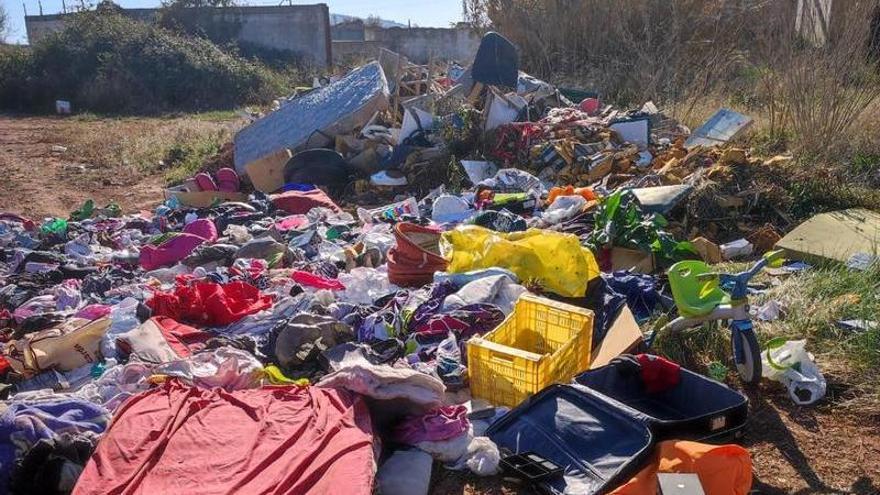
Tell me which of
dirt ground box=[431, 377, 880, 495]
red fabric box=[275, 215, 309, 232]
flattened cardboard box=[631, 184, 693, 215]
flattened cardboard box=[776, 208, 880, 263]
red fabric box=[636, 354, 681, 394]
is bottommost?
dirt ground box=[431, 377, 880, 495]

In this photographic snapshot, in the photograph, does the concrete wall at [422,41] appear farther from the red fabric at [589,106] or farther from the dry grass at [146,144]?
the red fabric at [589,106]

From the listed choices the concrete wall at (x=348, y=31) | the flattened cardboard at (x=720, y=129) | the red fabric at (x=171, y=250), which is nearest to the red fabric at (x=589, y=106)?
the flattened cardboard at (x=720, y=129)

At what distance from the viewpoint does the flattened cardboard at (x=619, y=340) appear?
10.6 feet

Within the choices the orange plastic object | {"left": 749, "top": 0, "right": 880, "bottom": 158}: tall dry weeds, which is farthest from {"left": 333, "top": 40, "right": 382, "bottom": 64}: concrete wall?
the orange plastic object

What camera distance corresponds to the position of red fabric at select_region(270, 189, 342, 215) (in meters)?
6.92

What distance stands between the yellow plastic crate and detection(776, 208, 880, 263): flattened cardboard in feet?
6.57

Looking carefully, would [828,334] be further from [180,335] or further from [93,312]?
[93,312]

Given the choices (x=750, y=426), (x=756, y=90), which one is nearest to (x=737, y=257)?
(x=750, y=426)

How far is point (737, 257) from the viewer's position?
4809 millimetres

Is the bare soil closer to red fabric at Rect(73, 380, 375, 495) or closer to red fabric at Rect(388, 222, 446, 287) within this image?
red fabric at Rect(388, 222, 446, 287)

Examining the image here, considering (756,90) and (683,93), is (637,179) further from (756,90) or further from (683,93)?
(683,93)

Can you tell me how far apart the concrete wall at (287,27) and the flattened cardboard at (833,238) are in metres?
17.1

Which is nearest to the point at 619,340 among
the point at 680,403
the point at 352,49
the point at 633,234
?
the point at 680,403

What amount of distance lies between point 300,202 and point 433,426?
4680mm
